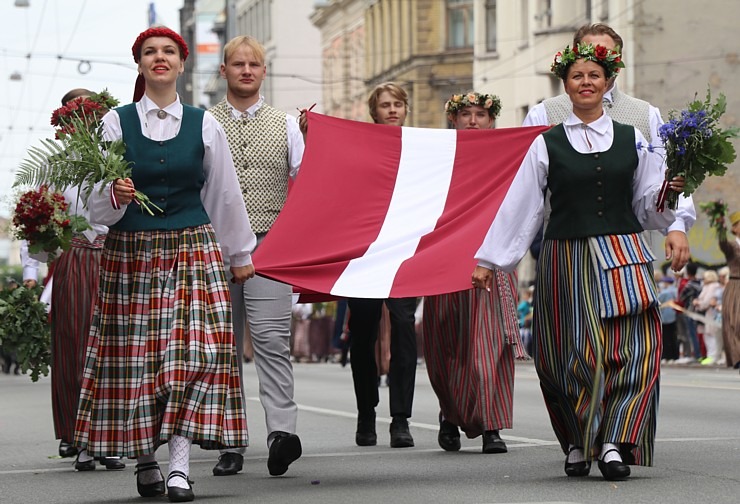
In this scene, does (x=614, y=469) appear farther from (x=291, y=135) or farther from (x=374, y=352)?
(x=374, y=352)

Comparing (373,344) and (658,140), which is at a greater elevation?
(658,140)

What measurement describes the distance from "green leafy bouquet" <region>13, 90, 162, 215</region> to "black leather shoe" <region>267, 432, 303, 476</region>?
1391mm

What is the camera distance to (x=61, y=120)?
895 cm

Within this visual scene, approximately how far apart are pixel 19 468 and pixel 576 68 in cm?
374

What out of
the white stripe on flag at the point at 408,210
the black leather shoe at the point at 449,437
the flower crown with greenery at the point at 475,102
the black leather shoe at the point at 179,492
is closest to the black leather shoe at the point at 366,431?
the black leather shoe at the point at 449,437

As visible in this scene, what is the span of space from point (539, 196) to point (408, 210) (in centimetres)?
166

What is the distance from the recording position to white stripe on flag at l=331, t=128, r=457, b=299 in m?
8.88

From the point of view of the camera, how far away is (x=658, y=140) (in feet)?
27.4

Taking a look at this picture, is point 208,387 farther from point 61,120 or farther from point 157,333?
point 61,120

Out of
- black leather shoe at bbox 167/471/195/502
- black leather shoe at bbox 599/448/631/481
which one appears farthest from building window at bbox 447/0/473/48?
black leather shoe at bbox 167/471/195/502

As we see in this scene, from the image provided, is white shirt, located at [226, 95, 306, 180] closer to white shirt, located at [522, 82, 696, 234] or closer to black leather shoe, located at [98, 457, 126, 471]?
white shirt, located at [522, 82, 696, 234]

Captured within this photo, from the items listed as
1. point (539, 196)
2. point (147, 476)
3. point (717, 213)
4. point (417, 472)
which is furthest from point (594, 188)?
Answer: point (717, 213)

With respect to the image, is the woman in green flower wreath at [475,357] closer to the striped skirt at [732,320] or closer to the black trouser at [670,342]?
the striped skirt at [732,320]

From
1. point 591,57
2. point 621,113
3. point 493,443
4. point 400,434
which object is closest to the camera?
point 591,57
